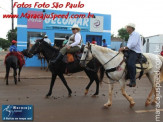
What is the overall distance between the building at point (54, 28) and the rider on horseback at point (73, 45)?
36.7 feet

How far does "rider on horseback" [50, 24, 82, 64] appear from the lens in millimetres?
7574

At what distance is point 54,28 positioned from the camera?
19.6 meters

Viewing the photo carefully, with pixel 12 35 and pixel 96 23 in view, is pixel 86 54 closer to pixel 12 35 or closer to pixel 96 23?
pixel 96 23

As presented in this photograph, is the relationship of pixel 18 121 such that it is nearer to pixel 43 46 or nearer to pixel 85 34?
pixel 43 46

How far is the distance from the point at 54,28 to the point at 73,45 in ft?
41.0

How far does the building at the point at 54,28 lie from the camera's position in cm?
1877

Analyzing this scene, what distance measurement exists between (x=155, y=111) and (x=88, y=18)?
1521 cm

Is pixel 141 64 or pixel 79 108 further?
pixel 141 64

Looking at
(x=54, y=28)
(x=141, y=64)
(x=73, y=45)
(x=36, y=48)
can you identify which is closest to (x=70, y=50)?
(x=73, y=45)

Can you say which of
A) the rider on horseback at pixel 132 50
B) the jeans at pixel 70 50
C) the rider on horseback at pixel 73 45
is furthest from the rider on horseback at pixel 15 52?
the rider on horseback at pixel 132 50

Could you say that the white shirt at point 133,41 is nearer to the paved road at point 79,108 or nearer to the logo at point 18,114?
the paved road at point 79,108

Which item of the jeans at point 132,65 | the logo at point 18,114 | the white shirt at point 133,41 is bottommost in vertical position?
the logo at point 18,114

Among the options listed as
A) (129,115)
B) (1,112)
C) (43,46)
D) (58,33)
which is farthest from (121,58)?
(58,33)

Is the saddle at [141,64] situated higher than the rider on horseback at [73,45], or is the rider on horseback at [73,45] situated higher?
the rider on horseback at [73,45]
